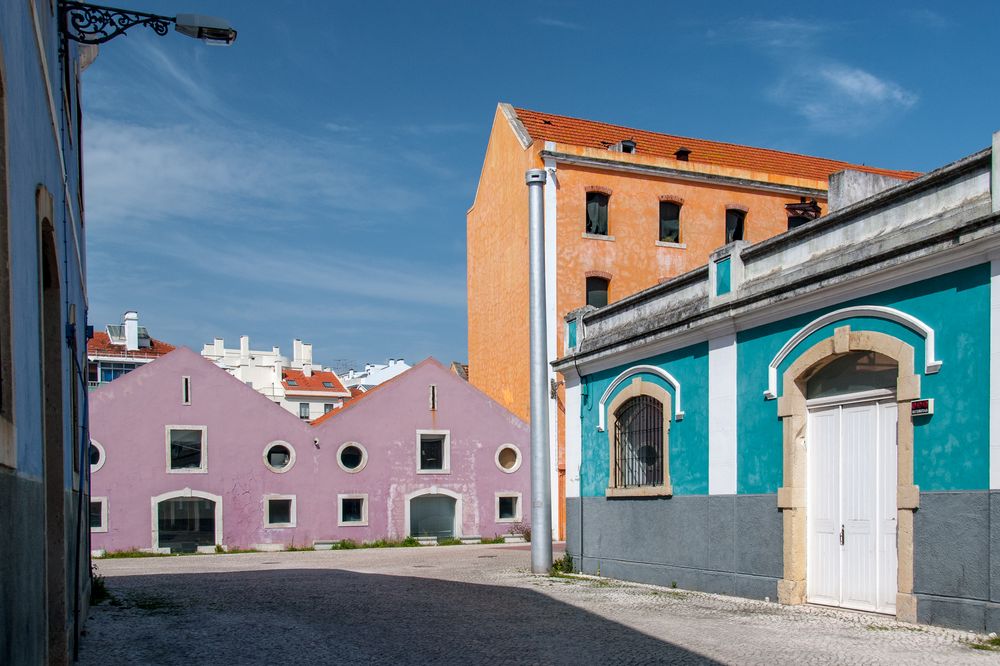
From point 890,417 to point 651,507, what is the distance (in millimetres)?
4927

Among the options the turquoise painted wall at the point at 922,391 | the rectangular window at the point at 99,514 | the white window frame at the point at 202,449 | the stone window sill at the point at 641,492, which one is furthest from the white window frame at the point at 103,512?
the turquoise painted wall at the point at 922,391

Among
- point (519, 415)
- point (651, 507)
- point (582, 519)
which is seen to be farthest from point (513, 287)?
point (651, 507)

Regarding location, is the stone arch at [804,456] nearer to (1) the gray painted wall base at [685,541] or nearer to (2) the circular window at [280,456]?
(1) the gray painted wall base at [685,541]

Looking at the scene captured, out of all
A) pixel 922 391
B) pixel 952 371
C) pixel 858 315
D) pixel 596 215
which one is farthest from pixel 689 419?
pixel 596 215

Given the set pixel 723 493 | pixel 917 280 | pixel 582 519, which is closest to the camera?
pixel 917 280

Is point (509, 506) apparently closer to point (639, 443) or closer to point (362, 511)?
point (362, 511)

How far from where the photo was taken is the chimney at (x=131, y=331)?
56.3 meters

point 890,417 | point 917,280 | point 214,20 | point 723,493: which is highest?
point 214,20

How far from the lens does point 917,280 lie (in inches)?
388

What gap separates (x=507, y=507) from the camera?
34.1 meters

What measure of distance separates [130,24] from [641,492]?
9.90 metres

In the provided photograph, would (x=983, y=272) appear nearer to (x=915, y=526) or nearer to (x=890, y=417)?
(x=890, y=417)

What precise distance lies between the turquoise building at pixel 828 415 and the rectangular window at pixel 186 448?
59.2 feet

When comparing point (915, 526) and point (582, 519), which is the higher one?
point (915, 526)
